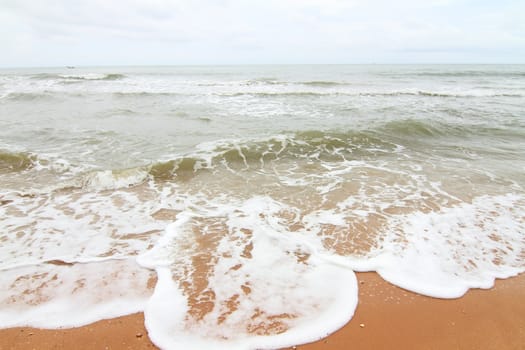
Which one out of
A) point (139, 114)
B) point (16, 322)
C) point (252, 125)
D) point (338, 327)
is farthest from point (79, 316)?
point (139, 114)

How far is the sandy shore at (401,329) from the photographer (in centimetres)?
241

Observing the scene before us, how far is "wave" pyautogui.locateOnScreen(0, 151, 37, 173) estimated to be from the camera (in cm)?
655

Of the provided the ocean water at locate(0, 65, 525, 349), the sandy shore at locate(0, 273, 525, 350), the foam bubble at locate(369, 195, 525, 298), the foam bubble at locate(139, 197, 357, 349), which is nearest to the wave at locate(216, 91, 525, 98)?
the ocean water at locate(0, 65, 525, 349)

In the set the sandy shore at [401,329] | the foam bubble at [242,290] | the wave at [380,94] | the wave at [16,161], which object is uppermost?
the wave at [380,94]

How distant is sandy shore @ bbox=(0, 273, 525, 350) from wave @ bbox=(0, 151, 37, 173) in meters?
5.44

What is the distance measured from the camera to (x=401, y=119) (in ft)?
36.6

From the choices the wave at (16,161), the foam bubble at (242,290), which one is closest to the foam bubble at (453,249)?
the foam bubble at (242,290)

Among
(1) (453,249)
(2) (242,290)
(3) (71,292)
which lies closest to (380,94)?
(1) (453,249)

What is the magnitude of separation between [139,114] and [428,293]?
12.4 metres

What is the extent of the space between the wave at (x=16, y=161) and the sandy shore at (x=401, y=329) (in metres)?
5.44

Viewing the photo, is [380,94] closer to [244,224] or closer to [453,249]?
[453,249]

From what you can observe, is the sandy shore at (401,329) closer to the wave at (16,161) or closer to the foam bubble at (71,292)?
the foam bubble at (71,292)

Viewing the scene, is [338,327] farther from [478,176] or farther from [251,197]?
[478,176]

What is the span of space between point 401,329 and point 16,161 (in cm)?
835
